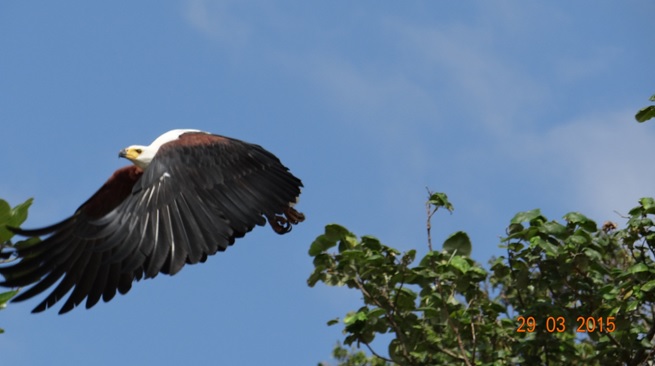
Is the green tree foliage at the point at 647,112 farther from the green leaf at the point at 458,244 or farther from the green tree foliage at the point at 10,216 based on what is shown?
the green tree foliage at the point at 10,216

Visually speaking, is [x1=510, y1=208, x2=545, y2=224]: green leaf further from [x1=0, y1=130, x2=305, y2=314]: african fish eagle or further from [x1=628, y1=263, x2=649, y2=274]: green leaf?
[x1=0, y1=130, x2=305, y2=314]: african fish eagle

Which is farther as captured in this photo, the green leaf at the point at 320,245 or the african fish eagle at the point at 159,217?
the green leaf at the point at 320,245

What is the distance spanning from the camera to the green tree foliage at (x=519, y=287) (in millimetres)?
8094

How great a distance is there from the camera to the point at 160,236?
779 cm

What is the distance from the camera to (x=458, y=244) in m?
8.16

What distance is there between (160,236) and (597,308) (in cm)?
350

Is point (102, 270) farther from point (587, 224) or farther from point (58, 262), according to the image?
point (587, 224)

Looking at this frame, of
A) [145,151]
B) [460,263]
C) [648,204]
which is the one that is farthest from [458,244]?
[145,151]

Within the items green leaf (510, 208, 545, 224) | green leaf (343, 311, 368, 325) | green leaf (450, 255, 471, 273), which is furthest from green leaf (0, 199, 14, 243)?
green leaf (510, 208, 545, 224)

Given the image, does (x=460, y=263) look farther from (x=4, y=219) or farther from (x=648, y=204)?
(x=4, y=219)

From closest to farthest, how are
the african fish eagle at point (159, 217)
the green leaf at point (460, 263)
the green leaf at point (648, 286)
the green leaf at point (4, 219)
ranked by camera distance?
the green leaf at point (4, 219), the green leaf at point (648, 286), the african fish eagle at point (159, 217), the green leaf at point (460, 263)

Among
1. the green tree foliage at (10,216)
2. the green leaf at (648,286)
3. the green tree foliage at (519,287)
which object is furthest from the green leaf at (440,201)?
the green tree foliage at (10,216)

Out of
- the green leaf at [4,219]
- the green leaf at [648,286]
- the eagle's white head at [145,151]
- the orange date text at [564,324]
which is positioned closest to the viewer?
the green leaf at [4,219]

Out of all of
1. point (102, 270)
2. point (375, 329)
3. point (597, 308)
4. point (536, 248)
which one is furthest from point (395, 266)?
point (102, 270)
